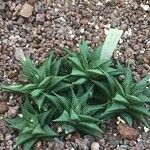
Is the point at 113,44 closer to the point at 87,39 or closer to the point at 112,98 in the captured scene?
the point at 87,39

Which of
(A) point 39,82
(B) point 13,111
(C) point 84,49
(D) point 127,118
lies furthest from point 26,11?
(D) point 127,118

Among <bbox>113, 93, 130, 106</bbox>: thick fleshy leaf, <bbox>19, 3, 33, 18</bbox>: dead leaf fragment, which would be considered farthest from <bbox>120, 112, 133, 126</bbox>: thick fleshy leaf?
<bbox>19, 3, 33, 18</bbox>: dead leaf fragment

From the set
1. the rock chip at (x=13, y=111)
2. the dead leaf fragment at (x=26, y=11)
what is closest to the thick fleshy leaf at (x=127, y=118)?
the rock chip at (x=13, y=111)

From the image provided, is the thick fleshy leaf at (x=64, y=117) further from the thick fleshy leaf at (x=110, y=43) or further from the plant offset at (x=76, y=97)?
the thick fleshy leaf at (x=110, y=43)

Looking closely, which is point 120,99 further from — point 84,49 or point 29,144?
point 29,144

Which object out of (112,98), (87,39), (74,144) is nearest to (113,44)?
(87,39)

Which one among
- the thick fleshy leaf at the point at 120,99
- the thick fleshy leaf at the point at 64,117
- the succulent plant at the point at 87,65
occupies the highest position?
the succulent plant at the point at 87,65

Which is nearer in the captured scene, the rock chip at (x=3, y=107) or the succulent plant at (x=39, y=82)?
the succulent plant at (x=39, y=82)
